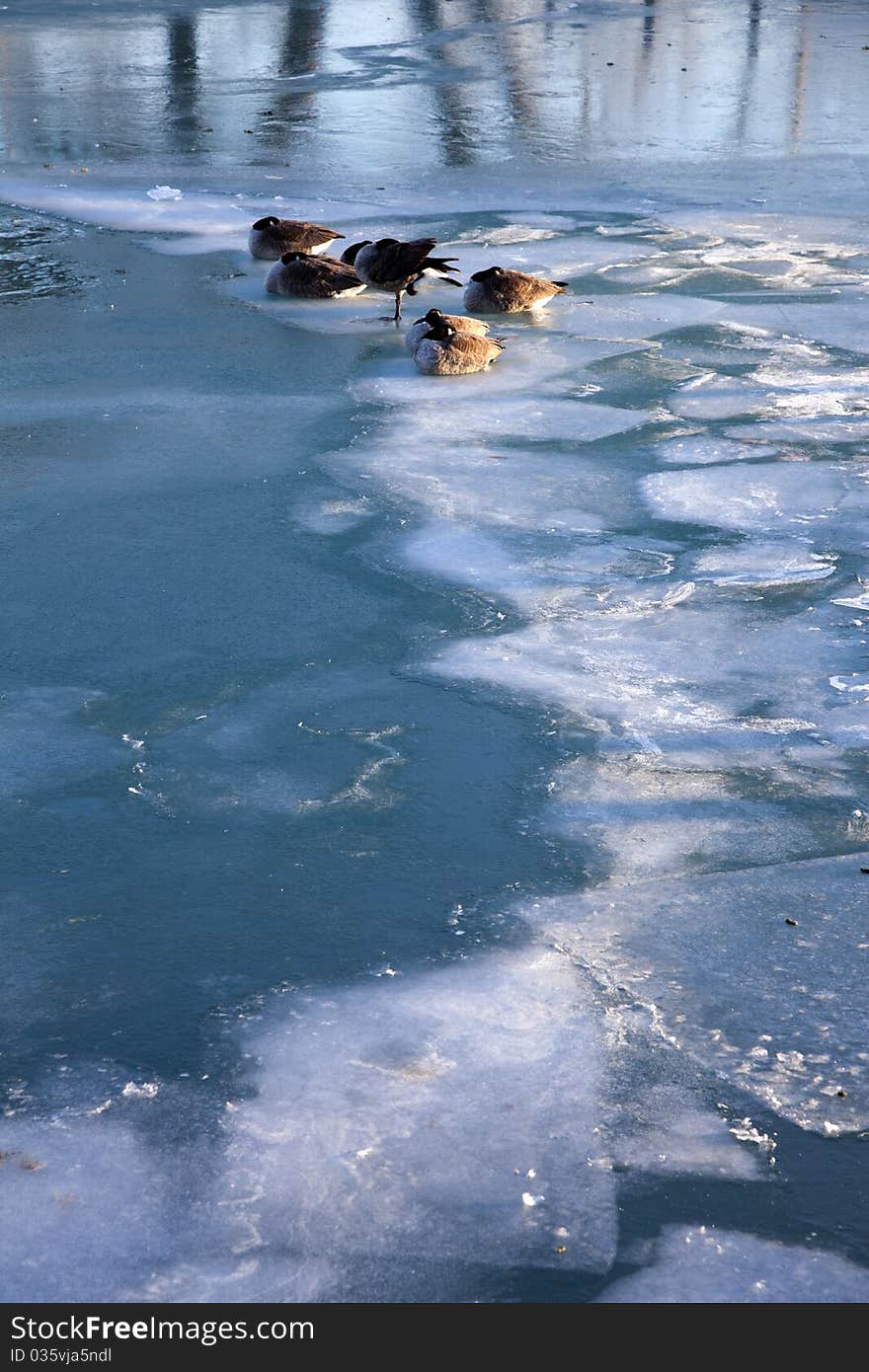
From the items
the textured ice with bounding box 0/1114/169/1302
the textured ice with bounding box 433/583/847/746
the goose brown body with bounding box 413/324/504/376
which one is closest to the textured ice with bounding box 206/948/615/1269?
the textured ice with bounding box 0/1114/169/1302

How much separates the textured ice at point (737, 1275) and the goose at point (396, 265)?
5.54 metres

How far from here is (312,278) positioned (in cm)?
767

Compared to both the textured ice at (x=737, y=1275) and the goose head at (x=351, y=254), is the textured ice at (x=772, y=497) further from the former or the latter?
the goose head at (x=351, y=254)

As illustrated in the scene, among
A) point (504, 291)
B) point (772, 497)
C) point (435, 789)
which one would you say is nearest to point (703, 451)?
point (772, 497)

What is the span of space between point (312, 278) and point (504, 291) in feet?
3.67

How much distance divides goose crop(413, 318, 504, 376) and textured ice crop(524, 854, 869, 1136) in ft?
12.4

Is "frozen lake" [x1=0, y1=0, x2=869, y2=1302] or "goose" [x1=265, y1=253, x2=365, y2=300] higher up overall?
"goose" [x1=265, y1=253, x2=365, y2=300]

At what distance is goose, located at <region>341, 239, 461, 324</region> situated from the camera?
7.11 meters

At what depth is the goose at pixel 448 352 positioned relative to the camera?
6500 mm

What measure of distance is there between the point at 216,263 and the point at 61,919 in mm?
5999

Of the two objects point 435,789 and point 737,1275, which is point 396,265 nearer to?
point 435,789

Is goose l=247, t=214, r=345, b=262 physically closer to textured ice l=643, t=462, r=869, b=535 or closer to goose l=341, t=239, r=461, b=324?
goose l=341, t=239, r=461, b=324

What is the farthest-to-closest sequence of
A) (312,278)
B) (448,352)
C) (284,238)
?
(284,238)
(312,278)
(448,352)

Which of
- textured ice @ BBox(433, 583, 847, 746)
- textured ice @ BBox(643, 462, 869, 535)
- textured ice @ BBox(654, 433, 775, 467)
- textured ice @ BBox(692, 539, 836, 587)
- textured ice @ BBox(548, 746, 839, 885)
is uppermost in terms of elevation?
textured ice @ BBox(654, 433, 775, 467)
